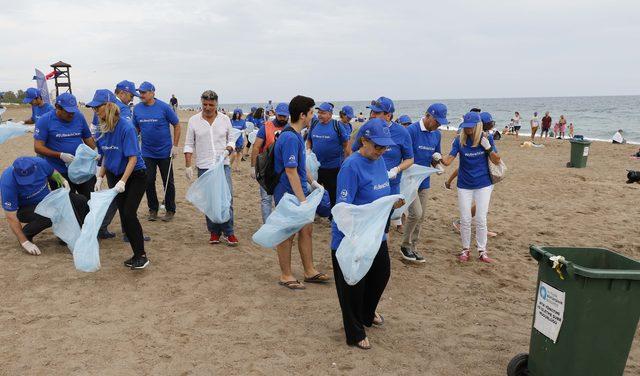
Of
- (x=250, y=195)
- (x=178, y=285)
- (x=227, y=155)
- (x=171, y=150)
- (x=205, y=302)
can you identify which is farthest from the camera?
(x=250, y=195)

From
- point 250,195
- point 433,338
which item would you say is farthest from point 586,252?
point 250,195

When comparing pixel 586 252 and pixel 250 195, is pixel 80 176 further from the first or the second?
pixel 586 252

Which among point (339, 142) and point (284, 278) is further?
point (339, 142)

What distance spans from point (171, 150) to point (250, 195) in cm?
289

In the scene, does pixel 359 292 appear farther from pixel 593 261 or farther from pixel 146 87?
pixel 146 87

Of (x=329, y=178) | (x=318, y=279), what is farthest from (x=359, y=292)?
(x=329, y=178)

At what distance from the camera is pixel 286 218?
147 inches

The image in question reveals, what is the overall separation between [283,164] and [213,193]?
Result: 52.1 inches

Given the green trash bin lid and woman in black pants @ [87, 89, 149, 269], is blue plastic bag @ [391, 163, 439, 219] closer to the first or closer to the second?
the green trash bin lid

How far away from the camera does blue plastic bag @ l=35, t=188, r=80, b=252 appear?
15.0 ft

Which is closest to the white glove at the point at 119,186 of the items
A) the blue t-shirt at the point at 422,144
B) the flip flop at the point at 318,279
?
the flip flop at the point at 318,279

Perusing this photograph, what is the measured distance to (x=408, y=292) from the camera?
442 cm

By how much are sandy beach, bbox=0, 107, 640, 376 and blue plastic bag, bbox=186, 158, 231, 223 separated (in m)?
0.51

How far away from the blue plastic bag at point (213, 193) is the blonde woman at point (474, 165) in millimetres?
2464
